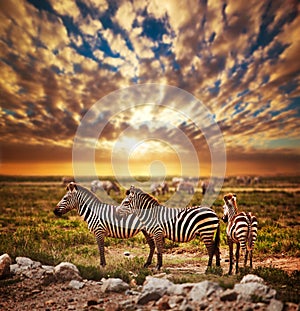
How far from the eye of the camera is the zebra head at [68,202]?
322 inches

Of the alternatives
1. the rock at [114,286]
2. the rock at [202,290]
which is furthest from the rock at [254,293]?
the rock at [114,286]

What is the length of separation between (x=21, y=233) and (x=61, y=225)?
3245 mm

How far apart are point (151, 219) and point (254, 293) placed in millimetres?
3768

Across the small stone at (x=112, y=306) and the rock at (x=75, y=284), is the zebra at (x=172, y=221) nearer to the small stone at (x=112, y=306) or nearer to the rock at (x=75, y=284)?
the rock at (x=75, y=284)

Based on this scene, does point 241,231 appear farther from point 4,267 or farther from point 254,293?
point 4,267

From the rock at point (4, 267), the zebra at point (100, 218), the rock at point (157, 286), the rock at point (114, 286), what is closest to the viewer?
the rock at point (157, 286)

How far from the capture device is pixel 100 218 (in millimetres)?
8133

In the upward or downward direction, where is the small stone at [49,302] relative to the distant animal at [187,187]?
downward

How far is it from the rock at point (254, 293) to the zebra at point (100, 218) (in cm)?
378

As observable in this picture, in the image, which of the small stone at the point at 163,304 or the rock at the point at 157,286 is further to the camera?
the rock at the point at 157,286

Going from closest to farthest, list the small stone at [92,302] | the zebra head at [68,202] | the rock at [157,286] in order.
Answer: the rock at [157,286] < the small stone at [92,302] < the zebra head at [68,202]

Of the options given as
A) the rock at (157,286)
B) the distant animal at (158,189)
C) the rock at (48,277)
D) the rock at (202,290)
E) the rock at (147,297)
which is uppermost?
the distant animal at (158,189)

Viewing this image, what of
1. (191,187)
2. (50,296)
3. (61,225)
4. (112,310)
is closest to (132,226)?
(50,296)

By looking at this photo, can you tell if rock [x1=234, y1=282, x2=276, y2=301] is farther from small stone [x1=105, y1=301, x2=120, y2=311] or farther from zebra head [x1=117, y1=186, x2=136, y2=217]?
zebra head [x1=117, y1=186, x2=136, y2=217]
